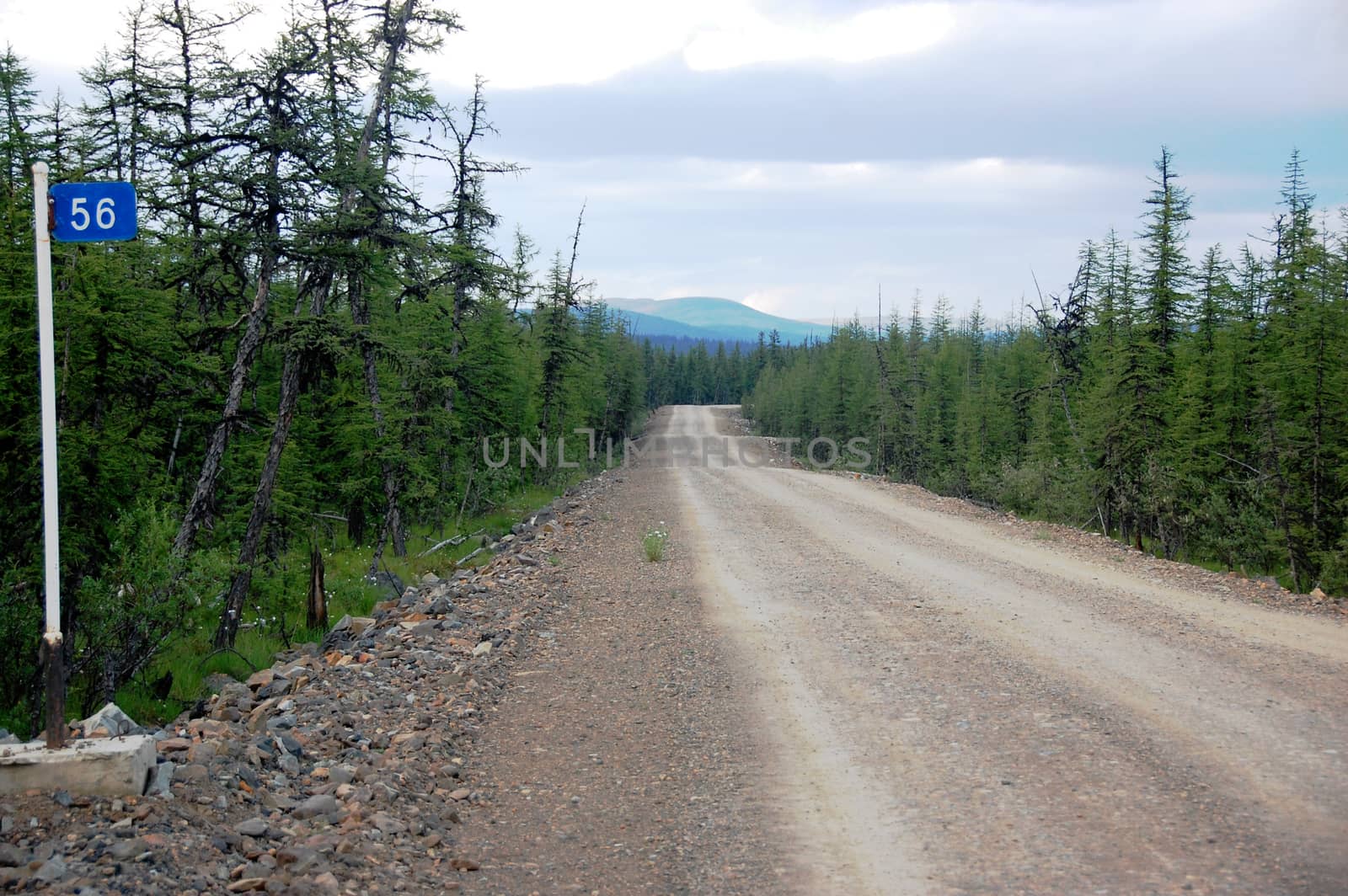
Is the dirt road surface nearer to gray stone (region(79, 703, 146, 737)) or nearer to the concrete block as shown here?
the concrete block

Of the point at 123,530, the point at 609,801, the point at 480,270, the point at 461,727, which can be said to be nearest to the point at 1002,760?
the point at 609,801

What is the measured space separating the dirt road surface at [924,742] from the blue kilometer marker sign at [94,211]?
12.2 ft

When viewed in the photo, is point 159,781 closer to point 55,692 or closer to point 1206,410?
point 55,692

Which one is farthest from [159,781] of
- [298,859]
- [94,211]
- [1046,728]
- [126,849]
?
[1046,728]

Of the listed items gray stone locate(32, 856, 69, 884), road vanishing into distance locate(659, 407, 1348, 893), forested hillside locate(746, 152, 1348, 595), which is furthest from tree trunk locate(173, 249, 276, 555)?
forested hillside locate(746, 152, 1348, 595)

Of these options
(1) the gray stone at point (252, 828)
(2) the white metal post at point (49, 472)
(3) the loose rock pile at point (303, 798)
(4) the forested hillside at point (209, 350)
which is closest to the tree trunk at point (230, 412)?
(4) the forested hillside at point (209, 350)

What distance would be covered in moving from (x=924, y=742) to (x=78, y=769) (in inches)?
191

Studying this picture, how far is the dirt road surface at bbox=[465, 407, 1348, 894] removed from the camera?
4332 millimetres

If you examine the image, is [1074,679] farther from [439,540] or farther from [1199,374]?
[1199,374]

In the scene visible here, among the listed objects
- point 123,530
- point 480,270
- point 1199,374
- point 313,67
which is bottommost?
point 123,530

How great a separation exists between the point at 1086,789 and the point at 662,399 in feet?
438

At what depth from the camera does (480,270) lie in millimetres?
18281

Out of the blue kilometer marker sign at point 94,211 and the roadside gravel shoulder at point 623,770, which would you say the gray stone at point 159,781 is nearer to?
the roadside gravel shoulder at point 623,770

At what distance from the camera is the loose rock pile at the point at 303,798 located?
12.4 ft
